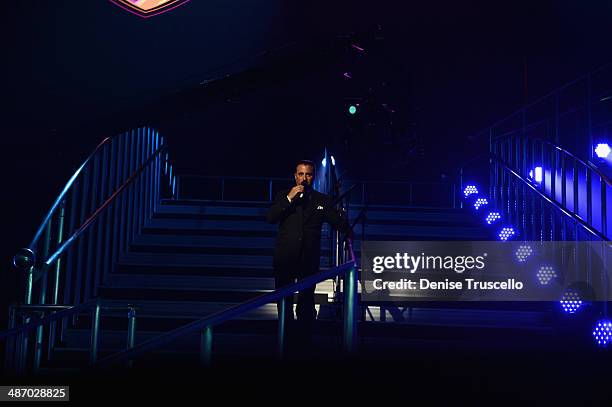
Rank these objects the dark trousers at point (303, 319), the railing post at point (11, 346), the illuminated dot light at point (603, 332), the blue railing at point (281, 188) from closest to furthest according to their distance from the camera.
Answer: the railing post at point (11, 346) → the dark trousers at point (303, 319) → the illuminated dot light at point (603, 332) → the blue railing at point (281, 188)

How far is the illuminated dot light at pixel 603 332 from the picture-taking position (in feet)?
16.6

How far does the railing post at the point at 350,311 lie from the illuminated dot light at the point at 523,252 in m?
3.14

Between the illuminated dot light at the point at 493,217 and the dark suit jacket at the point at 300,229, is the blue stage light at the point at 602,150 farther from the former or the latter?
the dark suit jacket at the point at 300,229

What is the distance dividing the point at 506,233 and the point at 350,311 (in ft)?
13.9

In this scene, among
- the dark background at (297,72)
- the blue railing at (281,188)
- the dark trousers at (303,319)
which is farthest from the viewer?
the blue railing at (281,188)

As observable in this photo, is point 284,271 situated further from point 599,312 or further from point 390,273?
point 599,312

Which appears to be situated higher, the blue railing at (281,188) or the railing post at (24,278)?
the blue railing at (281,188)

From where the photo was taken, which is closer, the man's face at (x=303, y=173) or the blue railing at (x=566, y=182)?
the man's face at (x=303, y=173)

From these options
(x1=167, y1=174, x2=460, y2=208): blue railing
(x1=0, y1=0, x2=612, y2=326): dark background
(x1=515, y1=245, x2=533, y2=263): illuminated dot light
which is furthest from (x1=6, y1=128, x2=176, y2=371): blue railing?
(x1=515, y1=245, x2=533, y2=263): illuminated dot light

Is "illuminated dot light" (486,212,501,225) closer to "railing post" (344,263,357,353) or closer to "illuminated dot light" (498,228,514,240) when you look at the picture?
"illuminated dot light" (498,228,514,240)

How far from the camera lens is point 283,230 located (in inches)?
200

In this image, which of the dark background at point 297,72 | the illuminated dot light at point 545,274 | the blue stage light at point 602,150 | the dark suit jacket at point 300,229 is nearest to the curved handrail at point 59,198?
the dark suit jacket at point 300,229

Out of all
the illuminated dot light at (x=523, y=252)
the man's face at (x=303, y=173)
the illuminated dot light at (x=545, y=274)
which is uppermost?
the man's face at (x=303, y=173)

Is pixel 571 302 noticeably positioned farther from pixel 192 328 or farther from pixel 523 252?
pixel 192 328
